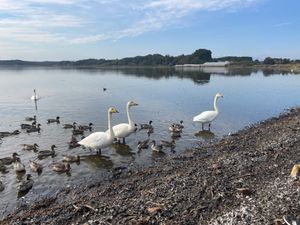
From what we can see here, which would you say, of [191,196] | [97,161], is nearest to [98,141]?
[97,161]

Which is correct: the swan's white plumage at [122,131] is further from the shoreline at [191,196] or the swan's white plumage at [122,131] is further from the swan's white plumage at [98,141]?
the shoreline at [191,196]

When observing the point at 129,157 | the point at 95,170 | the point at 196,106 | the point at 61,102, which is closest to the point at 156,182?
the point at 95,170

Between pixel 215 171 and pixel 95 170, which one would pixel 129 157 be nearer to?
pixel 95 170

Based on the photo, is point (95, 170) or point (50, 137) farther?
point (50, 137)

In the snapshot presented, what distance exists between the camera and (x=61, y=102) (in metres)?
42.9

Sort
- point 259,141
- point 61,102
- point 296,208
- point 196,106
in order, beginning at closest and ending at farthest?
point 296,208 → point 259,141 → point 196,106 → point 61,102

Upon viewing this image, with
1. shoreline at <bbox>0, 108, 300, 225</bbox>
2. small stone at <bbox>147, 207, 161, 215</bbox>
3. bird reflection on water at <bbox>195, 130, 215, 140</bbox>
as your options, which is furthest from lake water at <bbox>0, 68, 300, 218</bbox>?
small stone at <bbox>147, 207, 161, 215</bbox>

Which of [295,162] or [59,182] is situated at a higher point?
[295,162]

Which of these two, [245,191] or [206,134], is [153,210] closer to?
[245,191]

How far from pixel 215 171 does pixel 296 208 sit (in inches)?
165

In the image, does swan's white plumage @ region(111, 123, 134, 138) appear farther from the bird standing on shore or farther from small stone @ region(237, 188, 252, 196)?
small stone @ region(237, 188, 252, 196)

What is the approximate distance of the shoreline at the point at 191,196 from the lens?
992cm

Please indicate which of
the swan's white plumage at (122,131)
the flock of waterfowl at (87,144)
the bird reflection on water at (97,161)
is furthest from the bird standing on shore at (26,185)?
the swan's white plumage at (122,131)

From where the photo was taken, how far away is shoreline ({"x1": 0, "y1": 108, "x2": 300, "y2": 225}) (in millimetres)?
9922
